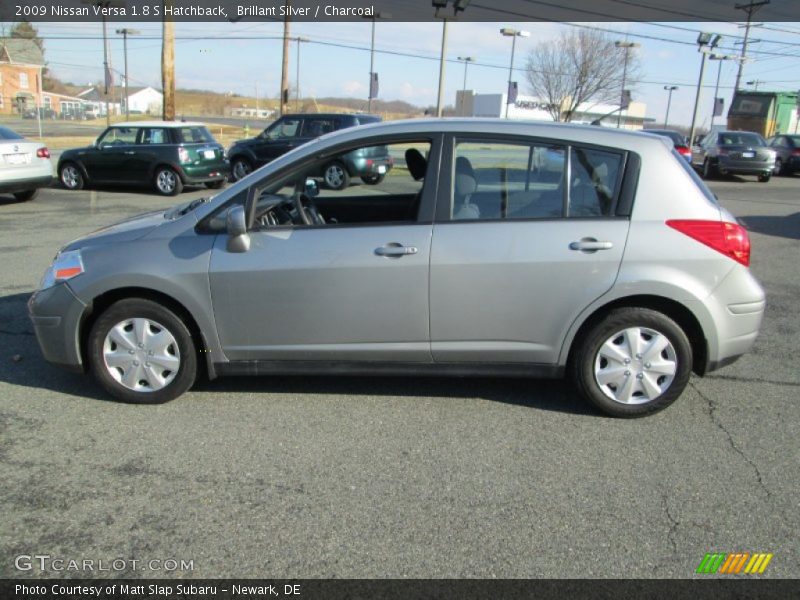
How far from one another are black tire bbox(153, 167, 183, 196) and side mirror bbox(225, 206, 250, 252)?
471 inches

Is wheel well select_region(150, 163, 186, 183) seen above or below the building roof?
below

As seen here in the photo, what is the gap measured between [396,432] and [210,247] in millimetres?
1594

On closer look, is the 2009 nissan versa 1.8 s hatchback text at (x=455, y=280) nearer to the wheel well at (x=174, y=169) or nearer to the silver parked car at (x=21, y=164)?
the silver parked car at (x=21, y=164)

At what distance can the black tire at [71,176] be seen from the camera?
15727 mm

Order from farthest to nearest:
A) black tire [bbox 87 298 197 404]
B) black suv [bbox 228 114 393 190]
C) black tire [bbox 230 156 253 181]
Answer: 1. black tire [bbox 230 156 253 181]
2. black suv [bbox 228 114 393 190]
3. black tire [bbox 87 298 197 404]

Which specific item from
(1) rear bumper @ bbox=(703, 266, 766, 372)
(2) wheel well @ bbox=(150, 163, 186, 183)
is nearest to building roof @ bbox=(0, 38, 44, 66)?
(2) wheel well @ bbox=(150, 163, 186, 183)

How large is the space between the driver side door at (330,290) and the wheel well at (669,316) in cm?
99

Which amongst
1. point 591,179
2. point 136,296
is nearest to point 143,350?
point 136,296

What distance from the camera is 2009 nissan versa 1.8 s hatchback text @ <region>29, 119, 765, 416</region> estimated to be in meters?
3.84

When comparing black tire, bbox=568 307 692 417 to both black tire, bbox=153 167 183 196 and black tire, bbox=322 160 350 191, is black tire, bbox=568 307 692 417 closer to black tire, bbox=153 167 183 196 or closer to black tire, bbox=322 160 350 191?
black tire, bbox=322 160 350 191

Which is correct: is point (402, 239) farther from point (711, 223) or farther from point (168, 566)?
point (168, 566)

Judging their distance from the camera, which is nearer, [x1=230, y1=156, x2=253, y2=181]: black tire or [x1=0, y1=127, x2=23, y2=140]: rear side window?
[x1=0, y1=127, x2=23, y2=140]: rear side window

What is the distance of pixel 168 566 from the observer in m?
2.68
